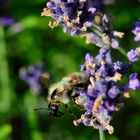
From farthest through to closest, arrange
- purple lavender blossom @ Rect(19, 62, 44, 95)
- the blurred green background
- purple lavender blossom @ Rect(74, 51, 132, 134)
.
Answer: the blurred green background, purple lavender blossom @ Rect(19, 62, 44, 95), purple lavender blossom @ Rect(74, 51, 132, 134)

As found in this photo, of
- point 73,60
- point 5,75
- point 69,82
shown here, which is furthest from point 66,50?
point 69,82

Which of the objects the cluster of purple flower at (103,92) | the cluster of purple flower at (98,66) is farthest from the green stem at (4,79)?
the cluster of purple flower at (103,92)

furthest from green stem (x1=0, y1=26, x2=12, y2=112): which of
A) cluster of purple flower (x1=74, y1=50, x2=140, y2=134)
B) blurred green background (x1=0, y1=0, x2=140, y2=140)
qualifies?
cluster of purple flower (x1=74, y1=50, x2=140, y2=134)

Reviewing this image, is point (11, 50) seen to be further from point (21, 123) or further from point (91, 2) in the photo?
point (91, 2)

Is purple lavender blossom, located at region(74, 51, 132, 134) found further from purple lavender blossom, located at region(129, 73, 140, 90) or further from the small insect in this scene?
the small insect

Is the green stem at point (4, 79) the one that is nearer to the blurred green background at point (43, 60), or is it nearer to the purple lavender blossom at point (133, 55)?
the blurred green background at point (43, 60)

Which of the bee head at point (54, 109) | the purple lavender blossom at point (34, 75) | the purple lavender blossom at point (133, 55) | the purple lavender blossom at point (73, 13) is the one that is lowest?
the bee head at point (54, 109)
